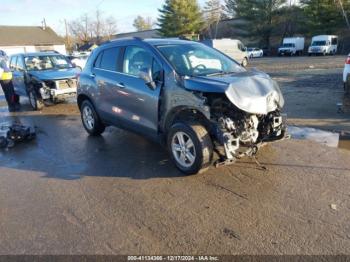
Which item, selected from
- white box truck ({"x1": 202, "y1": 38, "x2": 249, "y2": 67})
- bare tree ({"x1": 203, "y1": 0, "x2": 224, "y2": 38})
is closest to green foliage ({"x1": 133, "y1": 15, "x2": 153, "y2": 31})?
bare tree ({"x1": 203, "y1": 0, "x2": 224, "y2": 38})

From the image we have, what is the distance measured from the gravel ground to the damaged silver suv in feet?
1.45

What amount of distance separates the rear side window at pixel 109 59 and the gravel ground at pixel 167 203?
1.53 meters

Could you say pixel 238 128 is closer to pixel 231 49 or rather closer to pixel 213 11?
pixel 231 49

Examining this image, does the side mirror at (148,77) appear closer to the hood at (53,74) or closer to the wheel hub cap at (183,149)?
the wheel hub cap at (183,149)

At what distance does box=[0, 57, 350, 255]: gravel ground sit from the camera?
3.40 m

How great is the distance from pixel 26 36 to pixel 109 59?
64236 millimetres

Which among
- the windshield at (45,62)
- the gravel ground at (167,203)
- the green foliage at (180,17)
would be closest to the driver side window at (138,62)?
the gravel ground at (167,203)

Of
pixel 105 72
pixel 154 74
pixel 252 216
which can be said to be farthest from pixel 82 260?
pixel 105 72

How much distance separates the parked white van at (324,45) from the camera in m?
40.2

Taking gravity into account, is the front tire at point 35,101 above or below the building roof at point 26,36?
below

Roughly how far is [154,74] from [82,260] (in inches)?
116

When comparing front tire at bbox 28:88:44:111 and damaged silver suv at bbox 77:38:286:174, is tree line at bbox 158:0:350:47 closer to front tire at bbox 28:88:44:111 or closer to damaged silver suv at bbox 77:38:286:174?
front tire at bbox 28:88:44:111

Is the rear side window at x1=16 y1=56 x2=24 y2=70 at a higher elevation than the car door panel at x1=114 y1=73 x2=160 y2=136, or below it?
higher

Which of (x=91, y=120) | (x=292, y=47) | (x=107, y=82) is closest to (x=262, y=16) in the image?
(x=292, y=47)
